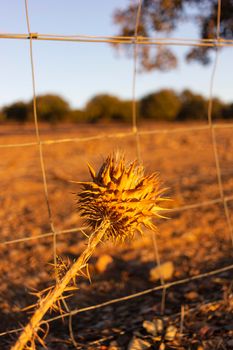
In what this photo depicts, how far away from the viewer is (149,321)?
220 centimetres

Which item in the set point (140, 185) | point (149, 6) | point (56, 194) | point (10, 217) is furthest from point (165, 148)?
point (140, 185)

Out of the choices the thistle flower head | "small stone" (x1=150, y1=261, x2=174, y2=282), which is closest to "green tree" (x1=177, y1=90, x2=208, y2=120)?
"small stone" (x1=150, y1=261, x2=174, y2=282)

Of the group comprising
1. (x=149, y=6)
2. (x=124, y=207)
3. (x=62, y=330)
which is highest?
(x=149, y=6)

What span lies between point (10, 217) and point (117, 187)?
3651 mm

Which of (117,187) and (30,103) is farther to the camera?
(30,103)

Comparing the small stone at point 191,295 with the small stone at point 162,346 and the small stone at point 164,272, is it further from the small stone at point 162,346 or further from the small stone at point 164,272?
the small stone at point 162,346

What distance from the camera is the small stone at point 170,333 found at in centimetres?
206

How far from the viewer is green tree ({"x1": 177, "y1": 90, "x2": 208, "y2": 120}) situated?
82.7 feet

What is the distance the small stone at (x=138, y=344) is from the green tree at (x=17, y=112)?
904 inches

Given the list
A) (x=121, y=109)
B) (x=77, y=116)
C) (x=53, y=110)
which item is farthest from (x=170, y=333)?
(x=121, y=109)

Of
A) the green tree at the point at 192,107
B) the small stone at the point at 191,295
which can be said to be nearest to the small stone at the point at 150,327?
the small stone at the point at 191,295

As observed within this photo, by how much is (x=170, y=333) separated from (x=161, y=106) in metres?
24.1

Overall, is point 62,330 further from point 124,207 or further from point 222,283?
point 124,207

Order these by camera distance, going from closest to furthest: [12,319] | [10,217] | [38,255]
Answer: [12,319]
[38,255]
[10,217]
